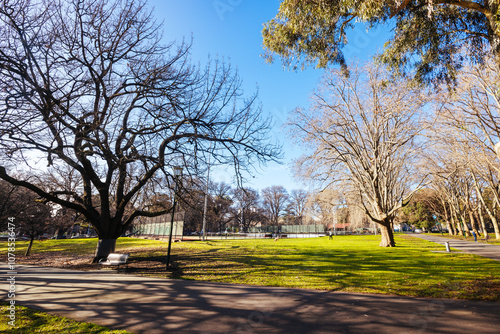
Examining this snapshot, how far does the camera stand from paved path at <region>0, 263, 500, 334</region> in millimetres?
4500

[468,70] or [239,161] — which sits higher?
[468,70]

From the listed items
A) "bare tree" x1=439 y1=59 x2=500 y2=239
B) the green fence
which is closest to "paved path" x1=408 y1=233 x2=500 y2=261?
"bare tree" x1=439 y1=59 x2=500 y2=239

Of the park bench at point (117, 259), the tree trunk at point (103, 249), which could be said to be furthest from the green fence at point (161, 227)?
the park bench at point (117, 259)

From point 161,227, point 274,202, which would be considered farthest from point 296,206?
point 161,227

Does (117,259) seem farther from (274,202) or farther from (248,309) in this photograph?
(274,202)

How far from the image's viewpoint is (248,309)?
17.7ft

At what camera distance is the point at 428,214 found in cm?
6381

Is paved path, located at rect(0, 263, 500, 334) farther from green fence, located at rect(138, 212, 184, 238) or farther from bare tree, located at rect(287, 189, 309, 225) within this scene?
bare tree, located at rect(287, 189, 309, 225)

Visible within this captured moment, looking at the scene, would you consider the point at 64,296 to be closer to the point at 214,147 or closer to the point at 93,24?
the point at 214,147

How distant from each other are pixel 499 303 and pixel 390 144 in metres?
13.4

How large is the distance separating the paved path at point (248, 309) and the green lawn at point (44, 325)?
9.5 inches

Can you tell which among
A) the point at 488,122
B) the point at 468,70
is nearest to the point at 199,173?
the point at 468,70

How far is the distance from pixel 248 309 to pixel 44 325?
164 inches

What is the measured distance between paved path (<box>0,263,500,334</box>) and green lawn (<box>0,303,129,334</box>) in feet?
0.79
